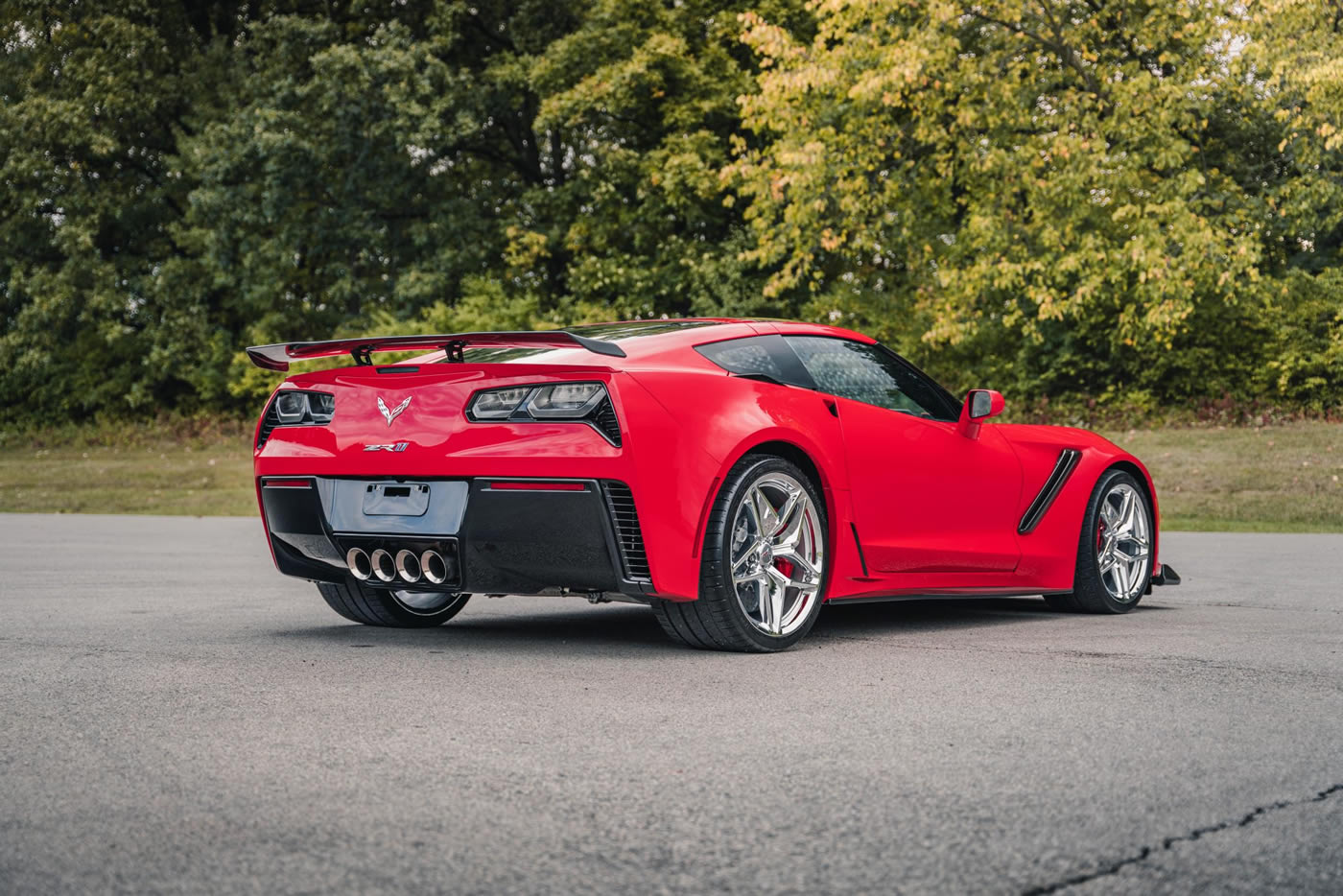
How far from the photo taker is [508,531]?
539 cm

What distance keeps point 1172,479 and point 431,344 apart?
16608 millimetres

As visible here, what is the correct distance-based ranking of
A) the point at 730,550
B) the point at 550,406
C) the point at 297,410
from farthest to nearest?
1. the point at 297,410
2. the point at 730,550
3. the point at 550,406

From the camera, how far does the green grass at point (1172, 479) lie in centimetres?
1742

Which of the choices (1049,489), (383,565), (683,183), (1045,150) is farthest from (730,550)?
(683,183)

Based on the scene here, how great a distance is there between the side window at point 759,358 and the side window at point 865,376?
3.7 inches

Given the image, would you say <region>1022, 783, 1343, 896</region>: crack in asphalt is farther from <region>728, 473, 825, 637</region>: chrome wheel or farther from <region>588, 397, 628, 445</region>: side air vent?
<region>588, 397, 628, 445</region>: side air vent

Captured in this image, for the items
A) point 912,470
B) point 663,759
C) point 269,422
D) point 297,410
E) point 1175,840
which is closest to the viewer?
point 1175,840

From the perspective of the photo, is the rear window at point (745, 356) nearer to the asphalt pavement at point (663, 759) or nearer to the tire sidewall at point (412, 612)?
the asphalt pavement at point (663, 759)

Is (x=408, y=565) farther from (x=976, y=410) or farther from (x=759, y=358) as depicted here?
(x=976, y=410)

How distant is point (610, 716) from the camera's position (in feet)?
14.4

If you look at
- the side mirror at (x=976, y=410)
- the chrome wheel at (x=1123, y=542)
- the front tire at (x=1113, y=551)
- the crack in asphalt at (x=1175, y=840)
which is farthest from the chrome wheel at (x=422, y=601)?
the crack in asphalt at (x=1175, y=840)

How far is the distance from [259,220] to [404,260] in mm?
3500

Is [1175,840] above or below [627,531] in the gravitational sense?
below

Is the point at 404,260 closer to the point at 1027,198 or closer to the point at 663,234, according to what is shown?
the point at 663,234
